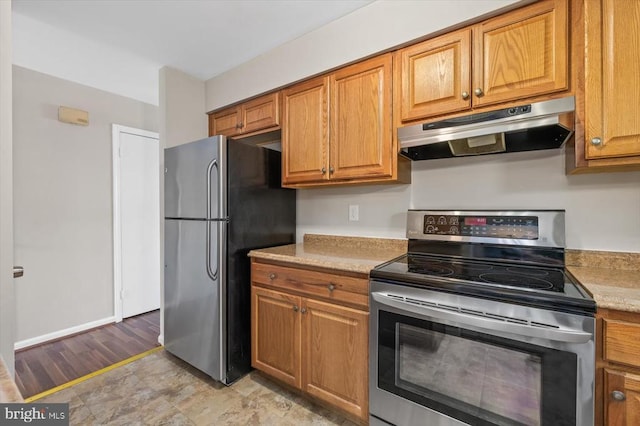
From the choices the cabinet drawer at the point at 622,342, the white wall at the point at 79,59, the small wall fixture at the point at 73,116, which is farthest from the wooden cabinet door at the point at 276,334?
the small wall fixture at the point at 73,116

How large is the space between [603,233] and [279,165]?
202cm

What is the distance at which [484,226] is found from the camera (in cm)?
162

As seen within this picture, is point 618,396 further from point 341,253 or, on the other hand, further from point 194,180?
point 194,180

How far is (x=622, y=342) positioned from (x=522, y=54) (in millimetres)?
1270

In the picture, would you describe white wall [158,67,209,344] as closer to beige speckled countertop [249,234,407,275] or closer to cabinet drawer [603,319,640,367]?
beige speckled countertop [249,234,407,275]

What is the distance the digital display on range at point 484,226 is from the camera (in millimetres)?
1513

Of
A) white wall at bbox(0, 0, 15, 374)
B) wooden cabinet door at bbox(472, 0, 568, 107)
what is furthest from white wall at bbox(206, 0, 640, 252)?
white wall at bbox(0, 0, 15, 374)

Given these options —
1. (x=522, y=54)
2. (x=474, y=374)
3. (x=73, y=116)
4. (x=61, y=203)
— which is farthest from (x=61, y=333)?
(x=522, y=54)

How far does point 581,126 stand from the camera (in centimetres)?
126

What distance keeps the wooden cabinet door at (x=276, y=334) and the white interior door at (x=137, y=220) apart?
6.68 feet

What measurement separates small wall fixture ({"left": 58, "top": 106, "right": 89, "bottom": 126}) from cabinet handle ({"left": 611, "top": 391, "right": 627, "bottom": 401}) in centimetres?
407

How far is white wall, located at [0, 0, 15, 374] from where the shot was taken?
99 cm

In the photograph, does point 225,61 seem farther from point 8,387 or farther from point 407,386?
point 407,386

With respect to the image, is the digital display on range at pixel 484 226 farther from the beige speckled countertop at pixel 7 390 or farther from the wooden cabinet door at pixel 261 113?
the beige speckled countertop at pixel 7 390
